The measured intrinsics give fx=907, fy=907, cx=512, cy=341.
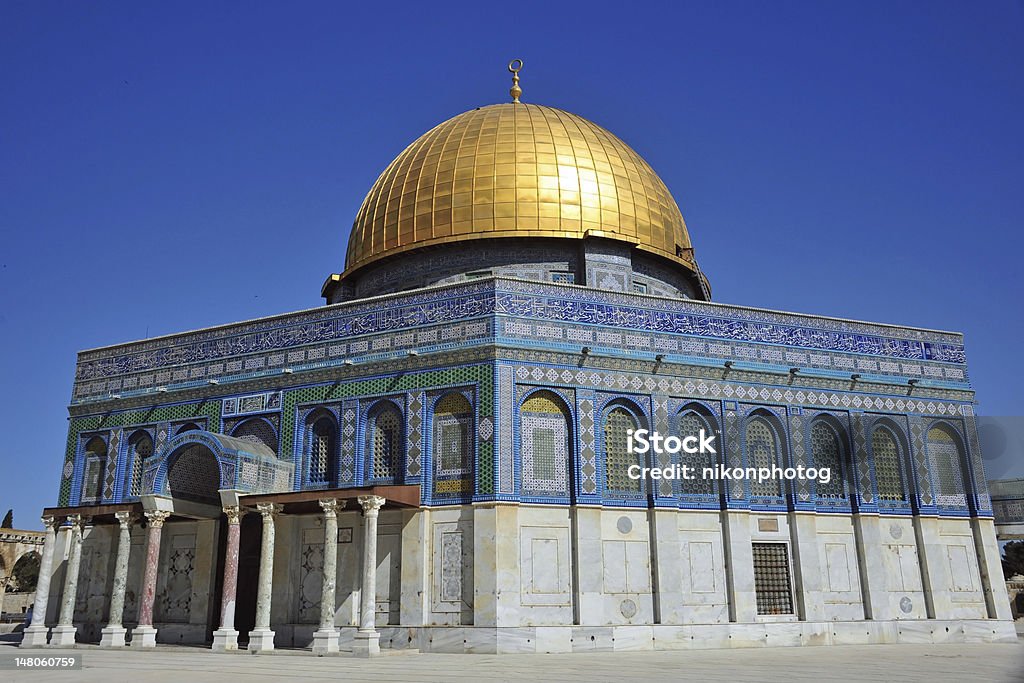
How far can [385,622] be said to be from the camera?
57.8ft

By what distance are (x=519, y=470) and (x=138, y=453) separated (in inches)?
394

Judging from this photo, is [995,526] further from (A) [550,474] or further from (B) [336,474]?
(B) [336,474]

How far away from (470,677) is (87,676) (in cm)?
508

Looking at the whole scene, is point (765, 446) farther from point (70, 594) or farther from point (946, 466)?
point (70, 594)

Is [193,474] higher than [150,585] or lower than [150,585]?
higher

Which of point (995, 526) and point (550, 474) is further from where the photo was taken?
point (995, 526)

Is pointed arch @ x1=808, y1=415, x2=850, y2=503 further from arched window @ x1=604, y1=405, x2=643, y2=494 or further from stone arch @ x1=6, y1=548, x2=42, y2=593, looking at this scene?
stone arch @ x1=6, y1=548, x2=42, y2=593

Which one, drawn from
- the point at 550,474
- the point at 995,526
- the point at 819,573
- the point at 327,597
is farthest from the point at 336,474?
the point at 995,526

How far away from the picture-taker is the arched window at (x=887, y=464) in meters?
20.5

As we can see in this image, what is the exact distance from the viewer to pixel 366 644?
1612 cm

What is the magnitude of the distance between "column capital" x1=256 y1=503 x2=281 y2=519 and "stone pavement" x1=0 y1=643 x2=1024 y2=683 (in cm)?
272

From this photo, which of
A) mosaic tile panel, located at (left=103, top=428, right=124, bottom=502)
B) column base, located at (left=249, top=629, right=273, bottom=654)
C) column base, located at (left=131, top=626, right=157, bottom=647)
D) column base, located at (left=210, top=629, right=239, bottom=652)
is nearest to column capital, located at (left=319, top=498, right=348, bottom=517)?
column base, located at (left=249, top=629, right=273, bottom=654)

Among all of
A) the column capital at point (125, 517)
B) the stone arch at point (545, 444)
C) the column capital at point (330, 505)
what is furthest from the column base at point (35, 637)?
the stone arch at point (545, 444)

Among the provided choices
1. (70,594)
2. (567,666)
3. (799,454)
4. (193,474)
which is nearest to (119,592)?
(70,594)
